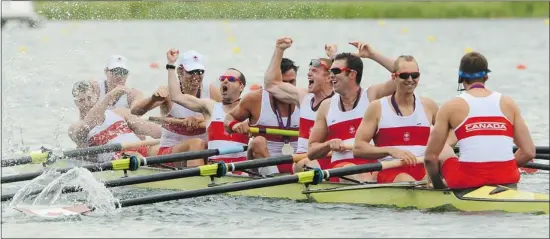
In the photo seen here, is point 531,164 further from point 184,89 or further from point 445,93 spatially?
point 445,93

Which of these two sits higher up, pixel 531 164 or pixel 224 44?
pixel 224 44

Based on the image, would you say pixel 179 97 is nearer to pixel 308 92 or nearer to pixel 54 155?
pixel 54 155

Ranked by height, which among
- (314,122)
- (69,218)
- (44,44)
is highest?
(44,44)

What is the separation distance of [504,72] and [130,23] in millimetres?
30740

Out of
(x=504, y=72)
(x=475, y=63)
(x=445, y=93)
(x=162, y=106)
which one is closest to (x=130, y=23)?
(x=504, y=72)

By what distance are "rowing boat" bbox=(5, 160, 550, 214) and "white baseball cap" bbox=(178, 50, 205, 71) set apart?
121cm

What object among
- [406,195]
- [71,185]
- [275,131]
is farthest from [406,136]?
[71,185]

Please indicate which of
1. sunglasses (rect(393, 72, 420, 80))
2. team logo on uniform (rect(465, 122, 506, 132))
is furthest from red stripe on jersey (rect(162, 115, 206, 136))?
team logo on uniform (rect(465, 122, 506, 132))

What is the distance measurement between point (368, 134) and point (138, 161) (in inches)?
94.4

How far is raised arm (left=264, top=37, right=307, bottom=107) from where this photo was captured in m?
10.6

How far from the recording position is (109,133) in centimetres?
1222

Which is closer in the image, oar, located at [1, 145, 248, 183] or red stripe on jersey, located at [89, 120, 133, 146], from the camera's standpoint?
oar, located at [1, 145, 248, 183]

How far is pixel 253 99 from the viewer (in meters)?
11.0

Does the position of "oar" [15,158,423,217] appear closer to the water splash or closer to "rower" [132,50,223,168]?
the water splash
